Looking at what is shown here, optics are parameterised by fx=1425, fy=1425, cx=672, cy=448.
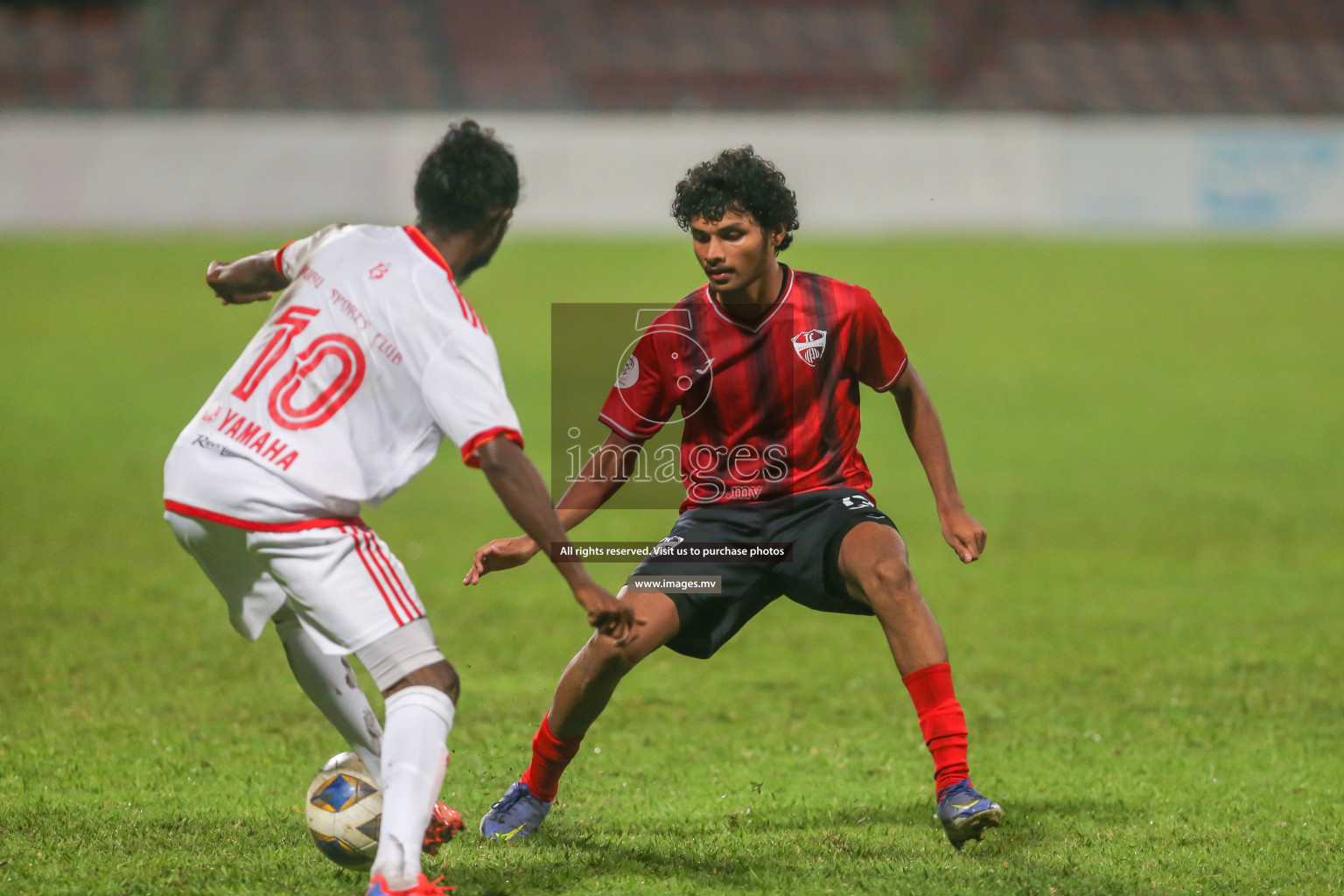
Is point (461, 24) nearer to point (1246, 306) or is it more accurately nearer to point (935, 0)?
point (935, 0)

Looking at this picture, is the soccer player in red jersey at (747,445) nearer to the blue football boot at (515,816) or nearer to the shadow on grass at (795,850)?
the blue football boot at (515,816)

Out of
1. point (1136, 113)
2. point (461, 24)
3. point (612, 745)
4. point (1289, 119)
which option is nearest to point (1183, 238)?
point (1289, 119)

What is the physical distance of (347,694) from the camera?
11.7ft

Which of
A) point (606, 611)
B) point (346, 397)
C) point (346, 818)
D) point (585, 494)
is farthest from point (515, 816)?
point (346, 397)

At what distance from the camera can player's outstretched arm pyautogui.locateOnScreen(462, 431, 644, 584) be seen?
3791 mm

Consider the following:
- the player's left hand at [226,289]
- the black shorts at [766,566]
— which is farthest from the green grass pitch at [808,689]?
the player's left hand at [226,289]

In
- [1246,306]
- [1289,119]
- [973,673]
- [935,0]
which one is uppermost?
[935,0]

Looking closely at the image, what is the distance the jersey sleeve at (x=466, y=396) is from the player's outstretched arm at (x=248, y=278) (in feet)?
2.35

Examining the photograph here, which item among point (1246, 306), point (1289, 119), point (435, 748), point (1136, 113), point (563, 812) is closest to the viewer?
point (435, 748)

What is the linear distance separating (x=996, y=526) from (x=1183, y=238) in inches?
694

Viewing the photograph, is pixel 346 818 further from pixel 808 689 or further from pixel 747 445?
pixel 808 689

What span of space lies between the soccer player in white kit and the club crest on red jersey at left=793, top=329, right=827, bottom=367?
3.37 ft

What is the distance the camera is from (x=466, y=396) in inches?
119

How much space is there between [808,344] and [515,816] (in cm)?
155
